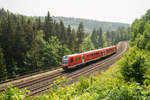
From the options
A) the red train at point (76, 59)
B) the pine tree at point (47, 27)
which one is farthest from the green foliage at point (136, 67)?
the pine tree at point (47, 27)

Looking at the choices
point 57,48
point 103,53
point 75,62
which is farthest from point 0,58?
point 103,53

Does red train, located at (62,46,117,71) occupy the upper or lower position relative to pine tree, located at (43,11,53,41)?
lower

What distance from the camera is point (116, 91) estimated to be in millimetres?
4031

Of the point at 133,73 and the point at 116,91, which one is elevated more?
the point at 116,91

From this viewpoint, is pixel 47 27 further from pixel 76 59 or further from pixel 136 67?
pixel 136 67

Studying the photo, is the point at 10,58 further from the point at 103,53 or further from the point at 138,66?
the point at 138,66

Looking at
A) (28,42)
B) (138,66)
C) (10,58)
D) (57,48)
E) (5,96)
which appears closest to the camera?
(5,96)

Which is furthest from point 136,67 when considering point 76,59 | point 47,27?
point 47,27

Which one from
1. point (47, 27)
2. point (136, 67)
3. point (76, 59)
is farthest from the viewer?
point (47, 27)

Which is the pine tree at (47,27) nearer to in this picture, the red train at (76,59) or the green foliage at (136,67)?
the red train at (76,59)

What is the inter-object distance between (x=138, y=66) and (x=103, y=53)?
2334cm

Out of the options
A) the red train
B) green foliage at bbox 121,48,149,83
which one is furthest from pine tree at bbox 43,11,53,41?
green foliage at bbox 121,48,149,83

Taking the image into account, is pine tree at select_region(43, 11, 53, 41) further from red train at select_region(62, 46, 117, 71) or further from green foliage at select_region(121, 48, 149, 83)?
green foliage at select_region(121, 48, 149, 83)

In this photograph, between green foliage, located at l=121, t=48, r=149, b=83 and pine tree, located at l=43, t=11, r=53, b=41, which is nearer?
green foliage, located at l=121, t=48, r=149, b=83
